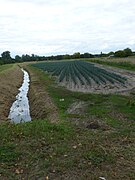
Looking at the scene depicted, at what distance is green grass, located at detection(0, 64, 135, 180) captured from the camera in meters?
7.48

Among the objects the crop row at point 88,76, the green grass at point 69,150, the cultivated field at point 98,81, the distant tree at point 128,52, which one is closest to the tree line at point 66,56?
the distant tree at point 128,52

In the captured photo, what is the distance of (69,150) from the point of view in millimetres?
8742

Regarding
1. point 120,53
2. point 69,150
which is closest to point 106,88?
point 69,150

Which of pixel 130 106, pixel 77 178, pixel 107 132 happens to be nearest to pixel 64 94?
pixel 130 106

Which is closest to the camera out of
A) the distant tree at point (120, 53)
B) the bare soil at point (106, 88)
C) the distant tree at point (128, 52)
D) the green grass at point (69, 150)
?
the green grass at point (69, 150)

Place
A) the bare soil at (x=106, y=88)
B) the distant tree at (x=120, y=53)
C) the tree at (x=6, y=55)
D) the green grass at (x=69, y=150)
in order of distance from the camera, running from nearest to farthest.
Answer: the green grass at (x=69, y=150)
the bare soil at (x=106, y=88)
the distant tree at (x=120, y=53)
the tree at (x=6, y=55)

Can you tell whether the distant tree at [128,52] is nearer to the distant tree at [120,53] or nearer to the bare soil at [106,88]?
the distant tree at [120,53]

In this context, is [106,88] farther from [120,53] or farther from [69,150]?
[120,53]

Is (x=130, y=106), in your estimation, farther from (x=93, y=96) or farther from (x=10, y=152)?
(x=10, y=152)

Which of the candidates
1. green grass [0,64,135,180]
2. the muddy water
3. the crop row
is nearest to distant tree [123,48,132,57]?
the crop row

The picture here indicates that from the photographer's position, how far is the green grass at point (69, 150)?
7477mm

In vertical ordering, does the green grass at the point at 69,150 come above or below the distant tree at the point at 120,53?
above

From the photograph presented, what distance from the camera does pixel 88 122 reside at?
12.4 metres

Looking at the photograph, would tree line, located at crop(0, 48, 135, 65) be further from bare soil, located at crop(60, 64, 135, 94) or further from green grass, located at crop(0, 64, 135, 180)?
green grass, located at crop(0, 64, 135, 180)
